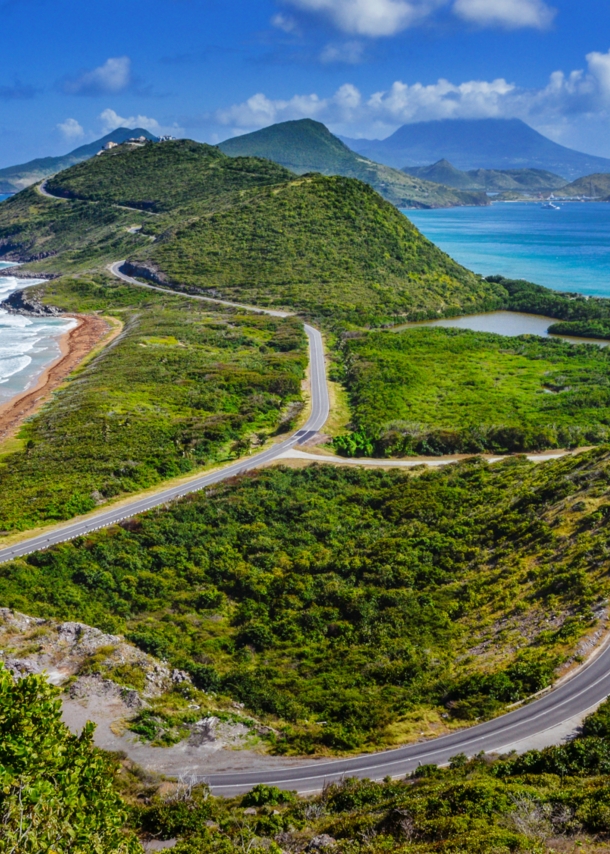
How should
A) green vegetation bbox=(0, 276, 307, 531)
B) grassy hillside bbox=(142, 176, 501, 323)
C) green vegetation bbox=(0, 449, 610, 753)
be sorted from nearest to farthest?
green vegetation bbox=(0, 449, 610, 753) < green vegetation bbox=(0, 276, 307, 531) < grassy hillside bbox=(142, 176, 501, 323)

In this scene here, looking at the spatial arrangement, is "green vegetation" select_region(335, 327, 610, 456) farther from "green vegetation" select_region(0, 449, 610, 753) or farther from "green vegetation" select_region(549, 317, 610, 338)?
"green vegetation" select_region(549, 317, 610, 338)

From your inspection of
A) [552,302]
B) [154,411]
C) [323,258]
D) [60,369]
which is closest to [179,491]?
[154,411]

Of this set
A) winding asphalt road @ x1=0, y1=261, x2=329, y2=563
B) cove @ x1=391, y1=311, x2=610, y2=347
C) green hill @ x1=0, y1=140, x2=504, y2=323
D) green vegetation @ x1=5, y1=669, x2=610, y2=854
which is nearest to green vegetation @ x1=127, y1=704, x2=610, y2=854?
green vegetation @ x1=5, y1=669, x2=610, y2=854

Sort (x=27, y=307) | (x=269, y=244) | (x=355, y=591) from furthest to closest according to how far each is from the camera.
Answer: (x=269, y=244) < (x=27, y=307) < (x=355, y=591)

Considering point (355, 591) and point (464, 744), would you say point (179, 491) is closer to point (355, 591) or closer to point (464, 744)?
point (355, 591)

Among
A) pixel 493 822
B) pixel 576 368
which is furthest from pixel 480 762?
pixel 576 368
